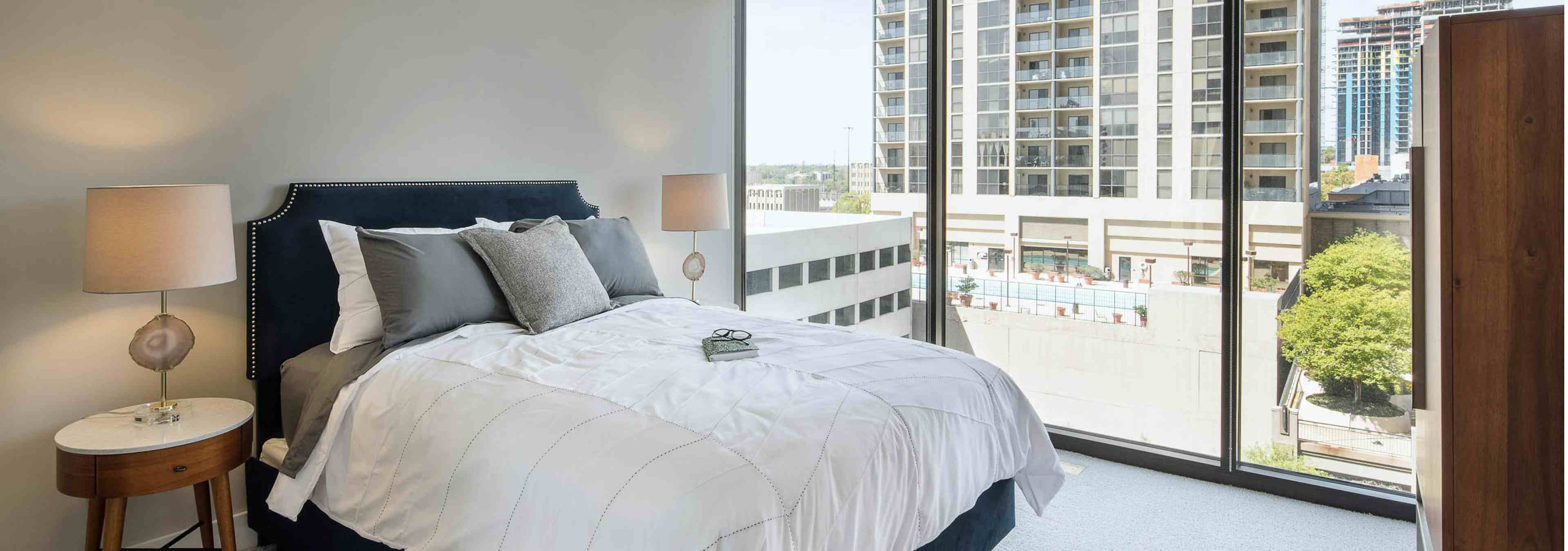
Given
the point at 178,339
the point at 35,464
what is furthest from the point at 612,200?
the point at 35,464

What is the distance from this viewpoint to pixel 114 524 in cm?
217

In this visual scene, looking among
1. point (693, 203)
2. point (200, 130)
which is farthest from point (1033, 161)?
point (200, 130)

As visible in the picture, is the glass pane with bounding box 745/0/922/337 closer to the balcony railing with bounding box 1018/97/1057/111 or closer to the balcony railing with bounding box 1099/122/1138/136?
the balcony railing with bounding box 1018/97/1057/111

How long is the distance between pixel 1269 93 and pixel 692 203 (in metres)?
2.42

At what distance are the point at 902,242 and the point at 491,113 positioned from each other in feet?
6.43

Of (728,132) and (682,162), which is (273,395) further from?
(728,132)

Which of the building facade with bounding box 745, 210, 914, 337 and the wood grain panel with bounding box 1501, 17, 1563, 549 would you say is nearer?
the wood grain panel with bounding box 1501, 17, 1563, 549

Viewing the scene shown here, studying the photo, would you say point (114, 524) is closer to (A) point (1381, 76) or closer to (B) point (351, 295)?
(B) point (351, 295)

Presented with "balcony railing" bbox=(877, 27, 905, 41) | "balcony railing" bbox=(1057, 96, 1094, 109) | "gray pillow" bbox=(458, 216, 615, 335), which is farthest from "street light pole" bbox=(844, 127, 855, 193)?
"gray pillow" bbox=(458, 216, 615, 335)

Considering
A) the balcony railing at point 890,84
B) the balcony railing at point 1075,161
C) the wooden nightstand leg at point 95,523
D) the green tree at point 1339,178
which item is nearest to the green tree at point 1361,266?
the green tree at point 1339,178

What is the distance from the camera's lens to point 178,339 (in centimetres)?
238

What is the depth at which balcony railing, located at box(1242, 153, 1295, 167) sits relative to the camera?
3131 millimetres

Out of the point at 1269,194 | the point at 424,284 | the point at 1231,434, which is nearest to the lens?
the point at 424,284

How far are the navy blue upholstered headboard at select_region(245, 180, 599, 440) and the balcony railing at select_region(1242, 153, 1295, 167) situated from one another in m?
3.11
